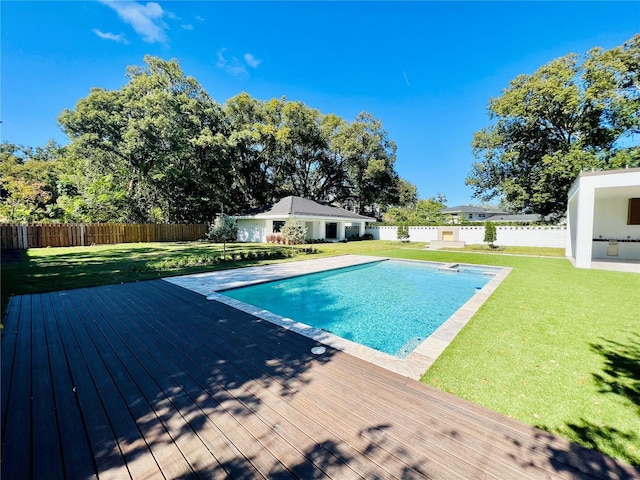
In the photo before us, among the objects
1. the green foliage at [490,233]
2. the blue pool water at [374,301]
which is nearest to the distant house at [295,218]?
the green foliage at [490,233]

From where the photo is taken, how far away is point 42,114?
21094 mm

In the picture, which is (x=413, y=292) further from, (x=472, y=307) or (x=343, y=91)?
(x=343, y=91)

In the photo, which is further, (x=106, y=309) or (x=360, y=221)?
(x=360, y=221)

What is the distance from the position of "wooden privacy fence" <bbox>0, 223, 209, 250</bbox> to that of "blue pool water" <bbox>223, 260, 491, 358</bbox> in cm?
1754

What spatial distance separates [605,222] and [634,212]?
0.97 m

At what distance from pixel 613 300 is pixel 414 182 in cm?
4285

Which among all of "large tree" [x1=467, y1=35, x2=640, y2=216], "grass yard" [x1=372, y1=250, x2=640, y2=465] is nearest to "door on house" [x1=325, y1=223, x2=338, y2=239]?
"large tree" [x1=467, y1=35, x2=640, y2=216]

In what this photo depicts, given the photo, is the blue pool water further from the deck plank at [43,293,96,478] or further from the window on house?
the window on house

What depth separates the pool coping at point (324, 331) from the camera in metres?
3.44

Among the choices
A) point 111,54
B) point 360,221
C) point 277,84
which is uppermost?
point 277,84

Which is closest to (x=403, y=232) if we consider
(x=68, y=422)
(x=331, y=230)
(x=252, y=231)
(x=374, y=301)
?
(x=331, y=230)

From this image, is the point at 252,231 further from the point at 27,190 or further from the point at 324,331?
the point at 324,331

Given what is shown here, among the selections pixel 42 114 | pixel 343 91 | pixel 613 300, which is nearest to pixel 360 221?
pixel 343 91

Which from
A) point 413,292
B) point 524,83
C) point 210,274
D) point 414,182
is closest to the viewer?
point 413,292
